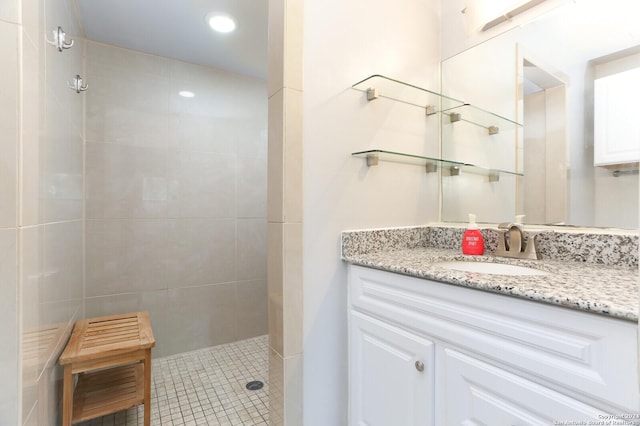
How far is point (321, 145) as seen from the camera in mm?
1156

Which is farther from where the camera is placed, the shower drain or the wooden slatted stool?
the shower drain

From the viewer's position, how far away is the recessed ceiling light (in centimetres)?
167

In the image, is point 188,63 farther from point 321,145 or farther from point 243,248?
point 321,145

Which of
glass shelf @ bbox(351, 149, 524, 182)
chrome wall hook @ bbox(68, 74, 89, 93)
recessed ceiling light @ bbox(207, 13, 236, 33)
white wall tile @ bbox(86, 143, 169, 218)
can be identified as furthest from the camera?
white wall tile @ bbox(86, 143, 169, 218)

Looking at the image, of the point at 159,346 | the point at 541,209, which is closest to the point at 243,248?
the point at 159,346

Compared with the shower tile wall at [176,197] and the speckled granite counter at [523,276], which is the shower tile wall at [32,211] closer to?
the shower tile wall at [176,197]

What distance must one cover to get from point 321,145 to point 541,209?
3.13ft

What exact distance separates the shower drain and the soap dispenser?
1420 mm

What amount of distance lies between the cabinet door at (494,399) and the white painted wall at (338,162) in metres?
0.46

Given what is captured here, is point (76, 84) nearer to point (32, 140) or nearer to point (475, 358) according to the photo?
point (32, 140)

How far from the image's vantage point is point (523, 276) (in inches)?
33.0

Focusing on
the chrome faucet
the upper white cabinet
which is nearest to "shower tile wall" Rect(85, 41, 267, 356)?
the chrome faucet

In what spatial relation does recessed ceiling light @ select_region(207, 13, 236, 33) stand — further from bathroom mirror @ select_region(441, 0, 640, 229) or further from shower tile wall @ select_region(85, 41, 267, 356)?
bathroom mirror @ select_region(441, 0, 640, 229)

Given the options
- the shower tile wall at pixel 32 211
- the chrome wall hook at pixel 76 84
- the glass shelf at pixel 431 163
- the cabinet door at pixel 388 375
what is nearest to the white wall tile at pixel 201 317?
the shower tile wall at pixel 32 211
